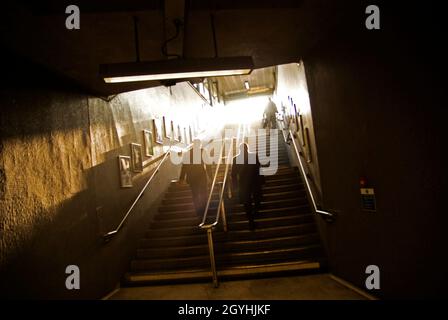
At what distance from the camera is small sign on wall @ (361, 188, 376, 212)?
99.5 inches

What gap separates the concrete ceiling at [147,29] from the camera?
7.12 ft

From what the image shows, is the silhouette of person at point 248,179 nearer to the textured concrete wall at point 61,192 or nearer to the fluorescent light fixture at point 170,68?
the textured concrete wall at point 61,192

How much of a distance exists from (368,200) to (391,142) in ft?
2.27

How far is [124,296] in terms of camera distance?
3510 mm

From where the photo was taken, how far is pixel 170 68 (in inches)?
95.6

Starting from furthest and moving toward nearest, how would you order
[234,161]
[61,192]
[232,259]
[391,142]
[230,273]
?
1. [234,161]
2. [232,259]
3. [230,273]
4. [61,192]
5. [391,142]

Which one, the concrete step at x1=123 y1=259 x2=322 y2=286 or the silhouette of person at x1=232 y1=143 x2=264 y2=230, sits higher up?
the silhouette of person at x1=232 y1=143 x2=264 y2=230

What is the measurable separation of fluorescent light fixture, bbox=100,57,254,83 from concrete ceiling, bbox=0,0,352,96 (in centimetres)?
35

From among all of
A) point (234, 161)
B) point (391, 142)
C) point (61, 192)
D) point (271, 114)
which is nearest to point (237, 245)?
point (234, 161)

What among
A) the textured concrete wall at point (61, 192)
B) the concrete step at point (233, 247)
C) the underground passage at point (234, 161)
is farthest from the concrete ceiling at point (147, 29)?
the concrete step at point (233, 247)

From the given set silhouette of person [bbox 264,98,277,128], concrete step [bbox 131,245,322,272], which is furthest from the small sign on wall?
silhouette of person [bbox 264,98,277,128]

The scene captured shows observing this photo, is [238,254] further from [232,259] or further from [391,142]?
[391,142]

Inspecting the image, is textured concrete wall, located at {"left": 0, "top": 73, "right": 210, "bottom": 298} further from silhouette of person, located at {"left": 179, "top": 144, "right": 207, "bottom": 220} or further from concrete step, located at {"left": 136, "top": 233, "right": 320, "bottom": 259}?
silhouette of person, located at {"left": 179, "top": 144, "right": 207, "bottom": 220}
